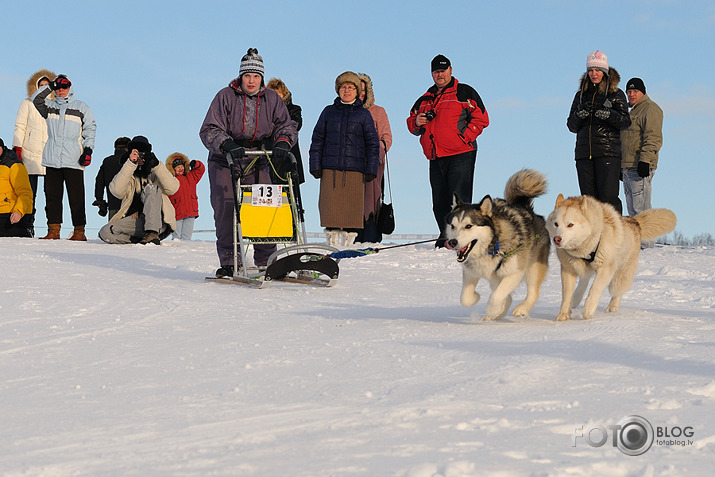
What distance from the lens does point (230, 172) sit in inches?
292

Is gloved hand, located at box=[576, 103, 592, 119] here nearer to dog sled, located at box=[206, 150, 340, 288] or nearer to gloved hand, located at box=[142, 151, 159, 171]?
dog sled, located at box=[206, 150, 340, 288]

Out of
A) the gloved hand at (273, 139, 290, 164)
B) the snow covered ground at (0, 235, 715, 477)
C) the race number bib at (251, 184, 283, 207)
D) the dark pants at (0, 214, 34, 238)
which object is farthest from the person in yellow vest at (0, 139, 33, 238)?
the gloved hand at (273, 139, 290, 164)

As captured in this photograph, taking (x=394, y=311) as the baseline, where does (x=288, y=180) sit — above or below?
above

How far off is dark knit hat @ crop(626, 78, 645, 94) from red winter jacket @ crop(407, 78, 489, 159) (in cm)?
221

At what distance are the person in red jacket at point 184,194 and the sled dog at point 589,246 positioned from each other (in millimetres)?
8674

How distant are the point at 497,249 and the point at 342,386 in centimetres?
198

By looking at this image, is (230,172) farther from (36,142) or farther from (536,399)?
(36,142)

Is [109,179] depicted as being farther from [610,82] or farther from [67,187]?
[610,82]

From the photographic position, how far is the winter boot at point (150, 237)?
1109 centimetres

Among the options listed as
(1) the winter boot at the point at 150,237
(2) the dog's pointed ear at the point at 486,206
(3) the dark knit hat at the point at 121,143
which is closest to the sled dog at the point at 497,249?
(2) the dog's pointed ear at the point at 486,206

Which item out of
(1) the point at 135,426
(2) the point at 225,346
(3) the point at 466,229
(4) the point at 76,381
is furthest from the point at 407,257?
(1) the point at 135,426

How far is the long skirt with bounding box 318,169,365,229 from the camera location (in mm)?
10484

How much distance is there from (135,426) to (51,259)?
6887mm

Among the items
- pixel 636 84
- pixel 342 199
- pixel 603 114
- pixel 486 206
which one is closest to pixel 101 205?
pixel 342 199
